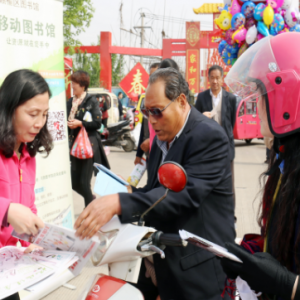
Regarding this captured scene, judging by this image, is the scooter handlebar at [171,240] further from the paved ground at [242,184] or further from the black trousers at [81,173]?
the black trousers at [81,173]

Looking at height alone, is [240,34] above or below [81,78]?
above

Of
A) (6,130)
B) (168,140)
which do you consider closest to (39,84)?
(6,130)

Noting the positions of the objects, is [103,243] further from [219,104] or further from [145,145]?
[219,104]

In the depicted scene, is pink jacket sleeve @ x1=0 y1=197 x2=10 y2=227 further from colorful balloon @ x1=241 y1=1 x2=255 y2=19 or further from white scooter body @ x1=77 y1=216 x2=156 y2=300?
colorful balloon @ x1=241 y1=1 x2=255 y2=19

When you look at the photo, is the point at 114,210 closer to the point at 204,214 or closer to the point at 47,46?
the point at 204,214

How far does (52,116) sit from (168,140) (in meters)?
1.75

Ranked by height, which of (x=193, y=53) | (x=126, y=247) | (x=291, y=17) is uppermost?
(x=193, y=53)

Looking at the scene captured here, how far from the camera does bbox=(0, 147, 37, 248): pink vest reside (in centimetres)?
181

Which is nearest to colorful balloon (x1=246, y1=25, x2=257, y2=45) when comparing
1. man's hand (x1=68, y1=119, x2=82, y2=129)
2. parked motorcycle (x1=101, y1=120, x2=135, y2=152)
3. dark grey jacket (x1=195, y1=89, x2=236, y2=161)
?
dark grey jacket (x1=195, y1=89, x2=236, y2=161)

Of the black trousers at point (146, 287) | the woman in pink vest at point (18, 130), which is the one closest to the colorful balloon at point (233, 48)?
the woman in pink vest at point (18, 130)

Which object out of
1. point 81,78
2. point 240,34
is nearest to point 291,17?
point 240,34

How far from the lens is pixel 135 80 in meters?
19.6

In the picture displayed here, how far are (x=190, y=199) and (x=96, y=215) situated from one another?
1.57 feet

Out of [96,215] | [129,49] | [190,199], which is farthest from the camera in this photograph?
[129,49]
